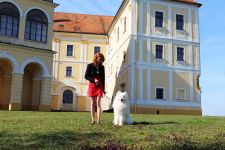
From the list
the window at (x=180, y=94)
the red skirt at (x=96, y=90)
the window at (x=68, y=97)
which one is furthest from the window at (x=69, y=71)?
the red skirt at (x=96, y=90)

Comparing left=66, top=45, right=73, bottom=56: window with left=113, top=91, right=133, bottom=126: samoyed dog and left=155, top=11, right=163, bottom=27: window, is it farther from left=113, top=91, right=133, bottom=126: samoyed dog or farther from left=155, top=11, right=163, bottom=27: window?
left=113, top=91, right=133, bottom=126: samoyed dog

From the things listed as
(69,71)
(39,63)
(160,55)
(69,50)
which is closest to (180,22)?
(160,55)

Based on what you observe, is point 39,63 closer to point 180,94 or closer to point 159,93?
point 159,93

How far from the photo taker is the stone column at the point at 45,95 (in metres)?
26.3

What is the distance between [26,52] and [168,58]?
515 inches

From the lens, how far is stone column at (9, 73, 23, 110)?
24609 mm

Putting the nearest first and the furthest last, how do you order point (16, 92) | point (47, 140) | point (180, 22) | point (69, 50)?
point (47, 140) → point (16, 92) → point (180, 22) → point (69, 50)

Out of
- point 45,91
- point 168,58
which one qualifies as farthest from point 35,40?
point 168,58

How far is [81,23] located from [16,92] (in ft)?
79.5

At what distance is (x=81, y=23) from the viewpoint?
4734cm

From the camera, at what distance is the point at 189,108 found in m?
30.3

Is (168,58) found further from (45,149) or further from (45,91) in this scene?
(45,149)

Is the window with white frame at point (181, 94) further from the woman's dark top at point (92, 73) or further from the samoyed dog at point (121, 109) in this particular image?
the woman's dark top at point (92, 73)

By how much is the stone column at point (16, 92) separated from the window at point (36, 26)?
3411mm
